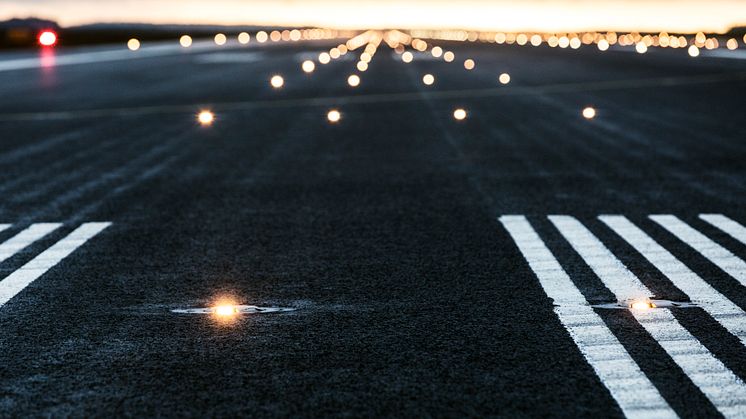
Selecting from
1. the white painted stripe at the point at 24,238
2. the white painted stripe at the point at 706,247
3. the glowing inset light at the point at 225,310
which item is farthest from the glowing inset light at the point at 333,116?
the glowing inset light at the point at 225,310

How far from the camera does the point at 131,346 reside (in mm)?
5461

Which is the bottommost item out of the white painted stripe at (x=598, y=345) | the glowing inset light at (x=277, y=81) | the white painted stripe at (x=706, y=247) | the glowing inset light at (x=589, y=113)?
the white painted stripe at (x=598, y=345)

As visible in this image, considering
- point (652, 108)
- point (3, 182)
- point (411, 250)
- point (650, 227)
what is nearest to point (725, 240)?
point (650, 227)

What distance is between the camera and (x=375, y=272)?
7273 mm

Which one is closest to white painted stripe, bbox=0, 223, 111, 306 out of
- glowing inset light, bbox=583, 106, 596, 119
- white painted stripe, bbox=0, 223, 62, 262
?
white painted stripe, bbox=0, 223, 62, 262

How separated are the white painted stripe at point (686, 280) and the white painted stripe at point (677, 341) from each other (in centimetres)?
26

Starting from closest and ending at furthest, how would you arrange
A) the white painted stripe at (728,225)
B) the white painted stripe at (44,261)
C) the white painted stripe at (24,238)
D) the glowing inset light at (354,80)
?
1. the white painted stripe at (44,261)
2. the white painted stripe at (24,238)
3. the white painted stripe at (728,225)
4. the glowing inset light at (354,80)

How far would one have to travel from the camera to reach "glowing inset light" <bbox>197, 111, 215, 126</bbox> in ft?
66.6

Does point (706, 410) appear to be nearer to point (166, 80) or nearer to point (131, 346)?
point (131, 346)

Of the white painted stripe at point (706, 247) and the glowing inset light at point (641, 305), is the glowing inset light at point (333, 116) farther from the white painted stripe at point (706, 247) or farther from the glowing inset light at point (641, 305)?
the glowing inset light at point (641, 305)

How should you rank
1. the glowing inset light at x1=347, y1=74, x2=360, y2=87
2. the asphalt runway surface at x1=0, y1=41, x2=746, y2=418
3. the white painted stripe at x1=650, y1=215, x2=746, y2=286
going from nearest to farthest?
the asphalt runway surface at x1=0, y1=41, x2=746, y2=418 → the white painted stripe at x1=650, y1=215, x2=746, y2=286 → the glowing inset light at x1=347, y1=74, x2=360, y2=87

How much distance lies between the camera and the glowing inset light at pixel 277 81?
1286 inches

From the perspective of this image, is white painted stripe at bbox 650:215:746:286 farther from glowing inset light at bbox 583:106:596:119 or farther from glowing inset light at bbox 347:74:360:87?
glowing inset light at bbox 347:74:360:87

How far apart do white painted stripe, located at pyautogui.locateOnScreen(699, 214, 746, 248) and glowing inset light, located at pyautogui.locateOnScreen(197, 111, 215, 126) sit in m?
12.4
